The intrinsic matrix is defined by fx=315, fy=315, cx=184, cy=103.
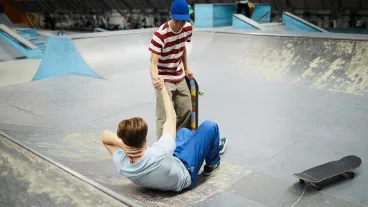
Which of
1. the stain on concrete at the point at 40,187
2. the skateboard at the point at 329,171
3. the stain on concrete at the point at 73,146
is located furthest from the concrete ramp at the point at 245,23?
the stain on concrete at the point at 40,187

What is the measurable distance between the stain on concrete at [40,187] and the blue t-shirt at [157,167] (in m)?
0.38

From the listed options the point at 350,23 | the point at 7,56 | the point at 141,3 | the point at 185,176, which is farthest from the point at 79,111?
the point at 141,3

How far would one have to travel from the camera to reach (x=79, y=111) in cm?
483

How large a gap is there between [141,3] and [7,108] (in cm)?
1982

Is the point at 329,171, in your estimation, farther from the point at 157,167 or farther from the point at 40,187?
the point at 40,187

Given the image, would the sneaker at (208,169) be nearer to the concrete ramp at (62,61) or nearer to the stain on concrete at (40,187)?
the stain on concrete at (40,187)

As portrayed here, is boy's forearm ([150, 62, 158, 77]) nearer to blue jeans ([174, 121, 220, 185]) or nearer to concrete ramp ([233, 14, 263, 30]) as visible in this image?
blue jeans ([174, 121, 220, 185])

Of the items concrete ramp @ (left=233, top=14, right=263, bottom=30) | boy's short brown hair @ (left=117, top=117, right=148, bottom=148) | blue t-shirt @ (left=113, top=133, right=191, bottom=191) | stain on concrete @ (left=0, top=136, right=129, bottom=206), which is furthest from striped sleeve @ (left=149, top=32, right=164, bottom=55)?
concrete ramp @ (left=233, top=14, right=263, bottom=30)

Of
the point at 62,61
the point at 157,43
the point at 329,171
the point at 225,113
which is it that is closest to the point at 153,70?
the point at 157,43

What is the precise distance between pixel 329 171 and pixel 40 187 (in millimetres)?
2197

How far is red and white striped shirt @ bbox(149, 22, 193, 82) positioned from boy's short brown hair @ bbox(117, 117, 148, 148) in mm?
1191

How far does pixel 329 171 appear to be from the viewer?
263 centimetres

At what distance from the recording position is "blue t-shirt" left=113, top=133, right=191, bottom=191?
2.06 metres

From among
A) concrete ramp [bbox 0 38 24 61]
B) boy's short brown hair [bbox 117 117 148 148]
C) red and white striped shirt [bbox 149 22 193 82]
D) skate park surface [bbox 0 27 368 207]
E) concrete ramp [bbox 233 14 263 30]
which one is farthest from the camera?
concrete ramp [bbox 0 38 24 61]
